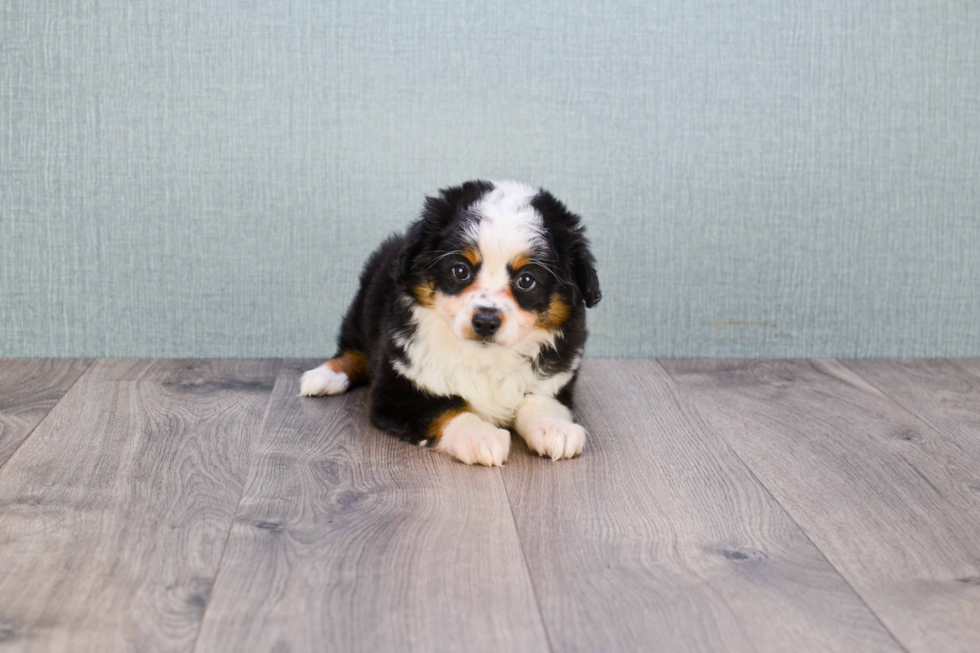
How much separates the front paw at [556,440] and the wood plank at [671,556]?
0.08ft

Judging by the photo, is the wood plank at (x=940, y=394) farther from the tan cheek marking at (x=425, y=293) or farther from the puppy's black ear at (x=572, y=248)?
the tan cheek marking at (x=425, y=293)

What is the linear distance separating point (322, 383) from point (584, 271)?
808 millimetres

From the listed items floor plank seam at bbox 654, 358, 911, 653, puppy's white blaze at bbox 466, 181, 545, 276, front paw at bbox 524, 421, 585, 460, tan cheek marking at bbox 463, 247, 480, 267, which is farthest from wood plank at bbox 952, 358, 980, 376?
tan cheek marking at bbox 463, 247, 480, 267

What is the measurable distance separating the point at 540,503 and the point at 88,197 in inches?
68.9

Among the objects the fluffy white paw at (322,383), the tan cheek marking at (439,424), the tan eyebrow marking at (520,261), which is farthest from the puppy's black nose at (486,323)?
the fluffy white paw at (322,383)

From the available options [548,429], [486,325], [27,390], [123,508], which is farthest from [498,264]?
[27,390]

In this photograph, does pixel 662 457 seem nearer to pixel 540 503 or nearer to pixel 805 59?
pixel 540 503

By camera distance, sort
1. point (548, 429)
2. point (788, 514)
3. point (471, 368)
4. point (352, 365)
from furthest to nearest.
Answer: point (352, 365), point (471, 368), point (548, 429), point (788, 514)

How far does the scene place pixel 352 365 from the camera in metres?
2.59

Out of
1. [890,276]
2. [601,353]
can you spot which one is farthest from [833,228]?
[601,353]

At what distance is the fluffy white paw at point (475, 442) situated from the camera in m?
1.96

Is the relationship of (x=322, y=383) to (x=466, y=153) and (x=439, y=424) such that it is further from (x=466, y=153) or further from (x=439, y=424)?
(x=466, y=153)

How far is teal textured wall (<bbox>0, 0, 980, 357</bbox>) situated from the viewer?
8.92ft

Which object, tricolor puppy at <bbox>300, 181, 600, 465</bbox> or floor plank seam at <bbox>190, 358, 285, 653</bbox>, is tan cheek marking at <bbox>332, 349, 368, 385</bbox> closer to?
floor plank seam at <bbox>190, 358, 285, 653</bbox>
